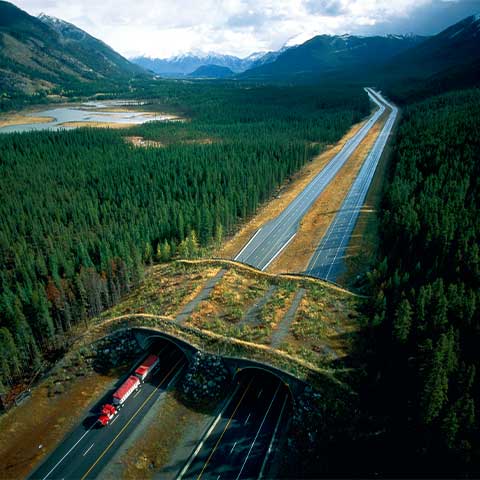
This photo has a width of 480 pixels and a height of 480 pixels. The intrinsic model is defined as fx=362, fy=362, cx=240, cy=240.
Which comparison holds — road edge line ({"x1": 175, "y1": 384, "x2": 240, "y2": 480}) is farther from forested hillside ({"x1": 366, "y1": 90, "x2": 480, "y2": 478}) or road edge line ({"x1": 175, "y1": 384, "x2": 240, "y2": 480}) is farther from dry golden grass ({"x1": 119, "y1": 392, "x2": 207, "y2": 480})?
forested hillside ({"x1": 366, "y1": 90, "x2": 480, "y2": 478})

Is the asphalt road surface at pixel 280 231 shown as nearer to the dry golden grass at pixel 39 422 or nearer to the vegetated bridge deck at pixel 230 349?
the vegetated bridge deck at pixel 230 349

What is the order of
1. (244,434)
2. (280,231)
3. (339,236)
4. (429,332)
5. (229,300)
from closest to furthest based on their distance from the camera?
(244,434) < (429,332) < (229,300) < (339,236) < (280,231)

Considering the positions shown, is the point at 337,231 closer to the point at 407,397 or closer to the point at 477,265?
the point at 477,265

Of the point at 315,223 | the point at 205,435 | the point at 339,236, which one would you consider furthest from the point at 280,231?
the point at 205,435

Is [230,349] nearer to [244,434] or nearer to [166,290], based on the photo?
[244,434]

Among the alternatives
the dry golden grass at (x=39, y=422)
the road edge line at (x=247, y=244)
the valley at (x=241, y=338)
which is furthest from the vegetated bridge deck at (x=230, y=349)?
the road edge line at (x=247, y=244)
